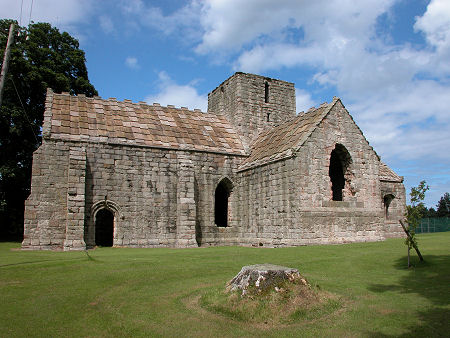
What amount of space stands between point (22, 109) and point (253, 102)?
51.1ft

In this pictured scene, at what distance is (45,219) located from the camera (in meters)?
17.6

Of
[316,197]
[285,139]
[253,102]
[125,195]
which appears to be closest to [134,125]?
[125,195]

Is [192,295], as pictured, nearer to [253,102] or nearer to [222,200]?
[222,200]

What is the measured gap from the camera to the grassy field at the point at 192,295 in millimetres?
6539

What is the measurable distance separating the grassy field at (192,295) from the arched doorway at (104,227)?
864 cm

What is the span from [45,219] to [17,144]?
12197 mm

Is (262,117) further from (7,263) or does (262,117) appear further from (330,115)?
(7,263)

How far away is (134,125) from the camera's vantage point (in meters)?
21.4

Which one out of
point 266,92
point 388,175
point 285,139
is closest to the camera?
point 285,139

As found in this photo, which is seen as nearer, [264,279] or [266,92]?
[264,279]

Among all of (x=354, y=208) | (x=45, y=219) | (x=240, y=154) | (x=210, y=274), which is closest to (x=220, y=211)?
(x=240, y=154)

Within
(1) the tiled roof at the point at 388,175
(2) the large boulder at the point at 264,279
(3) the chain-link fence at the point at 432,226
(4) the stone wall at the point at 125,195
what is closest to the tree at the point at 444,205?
(3) the chain-link fence at the point at 432,226

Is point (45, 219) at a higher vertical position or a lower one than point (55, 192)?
lower

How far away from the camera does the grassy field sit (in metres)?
6.54
